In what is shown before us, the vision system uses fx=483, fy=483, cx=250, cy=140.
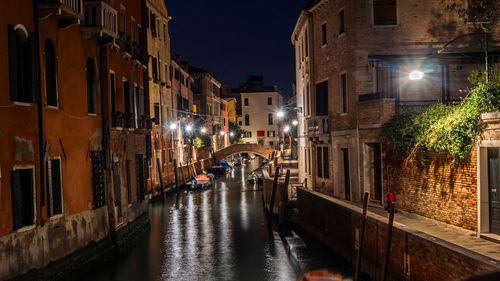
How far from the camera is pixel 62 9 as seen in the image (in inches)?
396

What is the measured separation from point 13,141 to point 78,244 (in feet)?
12.1

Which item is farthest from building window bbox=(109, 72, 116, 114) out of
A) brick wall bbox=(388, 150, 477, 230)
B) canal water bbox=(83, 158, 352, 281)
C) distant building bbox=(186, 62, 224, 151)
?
distant building bbox=(186, 62, 224, 151)

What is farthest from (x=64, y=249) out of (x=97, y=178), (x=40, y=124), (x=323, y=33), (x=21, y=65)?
(x=323, y=33)

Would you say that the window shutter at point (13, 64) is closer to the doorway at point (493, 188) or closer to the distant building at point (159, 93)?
the doorway at point (493, 188)

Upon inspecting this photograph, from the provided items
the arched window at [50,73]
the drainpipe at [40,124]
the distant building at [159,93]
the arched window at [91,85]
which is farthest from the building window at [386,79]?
the distant building at [159,93]

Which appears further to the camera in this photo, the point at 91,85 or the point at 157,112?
the point at 157,112

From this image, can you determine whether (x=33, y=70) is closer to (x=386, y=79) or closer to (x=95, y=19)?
(x=95, y=19)

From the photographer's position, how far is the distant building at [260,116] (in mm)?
74375

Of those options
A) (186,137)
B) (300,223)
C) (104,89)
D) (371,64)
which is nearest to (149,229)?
(300,223)

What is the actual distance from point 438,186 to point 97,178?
8793mm

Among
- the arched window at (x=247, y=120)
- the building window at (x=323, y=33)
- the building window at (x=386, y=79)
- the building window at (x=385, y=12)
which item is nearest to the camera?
the building window at (x=386, y=79)

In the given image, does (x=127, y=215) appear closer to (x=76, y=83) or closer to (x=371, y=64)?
(x=76, y=83)

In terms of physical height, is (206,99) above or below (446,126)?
above

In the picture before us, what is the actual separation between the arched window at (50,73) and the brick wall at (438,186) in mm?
8799
